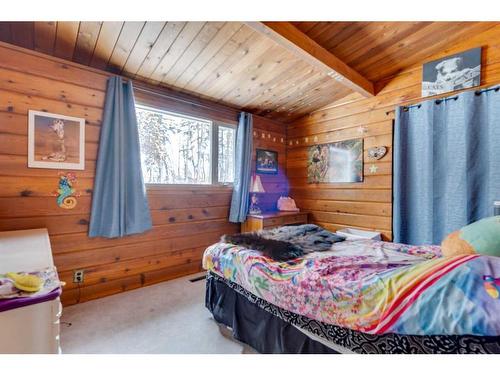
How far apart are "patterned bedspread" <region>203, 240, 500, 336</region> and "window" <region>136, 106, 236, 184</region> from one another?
1.63m

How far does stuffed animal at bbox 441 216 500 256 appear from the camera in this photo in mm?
1120

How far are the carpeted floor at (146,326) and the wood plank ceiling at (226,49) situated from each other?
224 centimetres

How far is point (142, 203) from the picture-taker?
2.48 m

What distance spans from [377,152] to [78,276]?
348cm

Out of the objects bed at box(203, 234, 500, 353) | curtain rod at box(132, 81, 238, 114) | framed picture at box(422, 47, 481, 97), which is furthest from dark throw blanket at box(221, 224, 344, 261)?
framed picture at box(422, 47, 481, 97)

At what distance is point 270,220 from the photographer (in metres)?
3.14

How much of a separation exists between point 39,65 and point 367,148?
3470 mm

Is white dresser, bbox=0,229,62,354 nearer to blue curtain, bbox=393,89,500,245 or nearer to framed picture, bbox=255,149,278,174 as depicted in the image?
framed picture, bbox=255,149,278,174

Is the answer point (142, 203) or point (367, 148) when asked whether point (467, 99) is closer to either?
point (367, 148)

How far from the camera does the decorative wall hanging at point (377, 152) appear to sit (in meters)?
2.87

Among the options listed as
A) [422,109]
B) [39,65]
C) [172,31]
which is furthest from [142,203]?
[422,109]

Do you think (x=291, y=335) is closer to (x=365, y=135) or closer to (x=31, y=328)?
(x=31, y=328)
